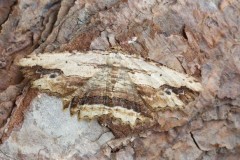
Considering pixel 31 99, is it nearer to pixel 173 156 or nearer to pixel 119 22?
pixel 119 22

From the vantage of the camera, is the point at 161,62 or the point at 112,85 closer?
the point at 112,85

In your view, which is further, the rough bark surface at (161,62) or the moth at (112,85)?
the rough bark surface at (161,62)

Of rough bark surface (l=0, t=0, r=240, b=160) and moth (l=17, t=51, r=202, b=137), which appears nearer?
moth (l=17, t=51, r=202, b=137)

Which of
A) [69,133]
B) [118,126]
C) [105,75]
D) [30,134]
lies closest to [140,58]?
[105,75]
